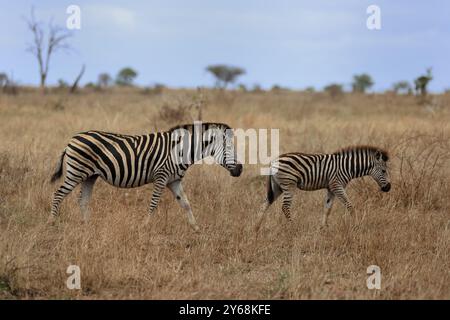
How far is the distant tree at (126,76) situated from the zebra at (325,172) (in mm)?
46219

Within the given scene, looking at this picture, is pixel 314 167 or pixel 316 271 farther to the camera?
Result: pixel 314 167

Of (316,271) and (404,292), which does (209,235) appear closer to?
(316,271)

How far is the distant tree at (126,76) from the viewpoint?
5234cm

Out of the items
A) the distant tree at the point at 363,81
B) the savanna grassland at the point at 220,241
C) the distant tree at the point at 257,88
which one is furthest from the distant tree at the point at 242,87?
the savanna grassland at the point at 220,241

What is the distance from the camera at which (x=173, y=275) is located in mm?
5320

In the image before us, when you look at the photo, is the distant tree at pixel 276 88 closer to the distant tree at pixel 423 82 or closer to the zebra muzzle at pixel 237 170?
the distant tree at pixel 423 82

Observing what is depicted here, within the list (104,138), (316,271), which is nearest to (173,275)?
(316,271)

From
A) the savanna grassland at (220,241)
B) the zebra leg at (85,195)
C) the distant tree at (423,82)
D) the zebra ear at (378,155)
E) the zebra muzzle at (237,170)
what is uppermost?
the distant tree at (423,82)

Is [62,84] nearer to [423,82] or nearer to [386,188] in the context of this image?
[423,82]

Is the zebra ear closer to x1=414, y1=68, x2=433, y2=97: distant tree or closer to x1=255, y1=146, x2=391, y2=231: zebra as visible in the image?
x1=255, y1=146, x2=391, y2=231: zebra

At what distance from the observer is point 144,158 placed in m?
7.22

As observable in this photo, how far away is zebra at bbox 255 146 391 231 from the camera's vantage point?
24.3 feet

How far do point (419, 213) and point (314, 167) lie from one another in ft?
5.38

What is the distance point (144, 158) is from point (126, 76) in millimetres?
46611
